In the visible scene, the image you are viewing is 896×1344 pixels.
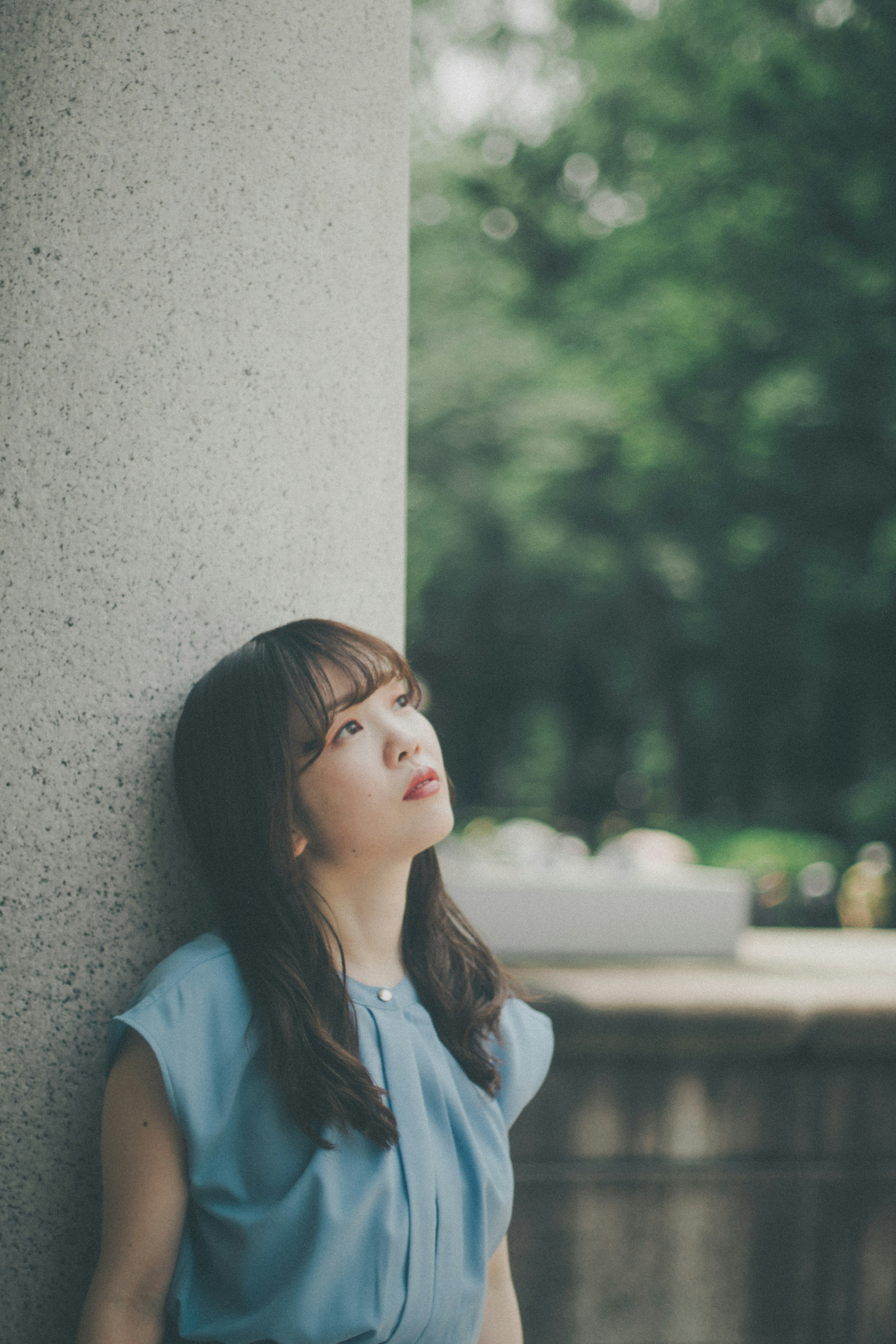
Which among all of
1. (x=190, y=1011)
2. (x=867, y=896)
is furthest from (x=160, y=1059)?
(x=867, y=896)

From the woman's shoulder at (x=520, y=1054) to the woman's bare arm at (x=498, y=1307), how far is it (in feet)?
0.70

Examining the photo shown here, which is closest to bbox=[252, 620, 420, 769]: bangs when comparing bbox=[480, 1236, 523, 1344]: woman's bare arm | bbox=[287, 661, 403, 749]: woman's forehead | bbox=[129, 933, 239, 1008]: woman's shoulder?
bbox=[287, 661, 403, 749]: woman's forehead

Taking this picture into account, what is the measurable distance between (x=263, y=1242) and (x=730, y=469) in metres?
14.2

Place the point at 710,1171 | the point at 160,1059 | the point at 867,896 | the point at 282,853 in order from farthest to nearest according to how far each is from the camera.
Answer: the point at 867,896 < the point at 710,1171 < the point at 282,853 < the point at 160,1059

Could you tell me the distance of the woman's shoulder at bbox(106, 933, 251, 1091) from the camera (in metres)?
1.59

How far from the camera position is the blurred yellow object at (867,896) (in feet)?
34.7

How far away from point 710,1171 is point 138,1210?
179 centimetres

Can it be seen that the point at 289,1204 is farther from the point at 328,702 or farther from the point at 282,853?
the point at 328,702

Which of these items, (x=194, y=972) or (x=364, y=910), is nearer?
(x=194, y=972)

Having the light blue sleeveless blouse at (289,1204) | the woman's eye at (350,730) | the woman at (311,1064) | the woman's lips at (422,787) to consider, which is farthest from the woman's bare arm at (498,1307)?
the woman's eye at (350,730)

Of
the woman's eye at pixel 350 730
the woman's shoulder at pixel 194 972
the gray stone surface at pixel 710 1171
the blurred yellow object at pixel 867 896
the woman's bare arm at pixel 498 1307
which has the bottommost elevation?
the blurred yellow object at pixel 867 896

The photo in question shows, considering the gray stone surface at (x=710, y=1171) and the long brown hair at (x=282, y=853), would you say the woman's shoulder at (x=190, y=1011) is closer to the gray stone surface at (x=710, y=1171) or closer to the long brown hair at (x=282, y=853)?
the long brown hair at (x=282, y=853)

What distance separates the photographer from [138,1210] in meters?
1.58

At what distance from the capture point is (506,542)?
16.8 meters
